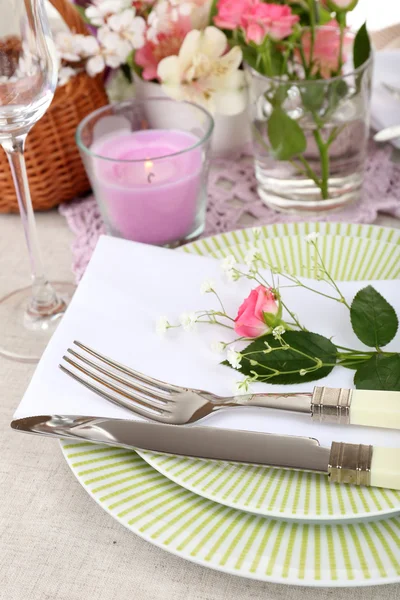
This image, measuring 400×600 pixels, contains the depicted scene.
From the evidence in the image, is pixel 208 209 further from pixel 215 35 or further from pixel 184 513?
pixel 184 513

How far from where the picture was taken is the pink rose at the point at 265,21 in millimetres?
713

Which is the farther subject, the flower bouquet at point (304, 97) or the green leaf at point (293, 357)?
the flower bouquet at point (304, 97)

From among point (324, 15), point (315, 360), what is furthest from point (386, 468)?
point (324, 15)

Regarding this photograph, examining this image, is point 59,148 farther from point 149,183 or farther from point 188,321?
point 188,321

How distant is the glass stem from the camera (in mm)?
643

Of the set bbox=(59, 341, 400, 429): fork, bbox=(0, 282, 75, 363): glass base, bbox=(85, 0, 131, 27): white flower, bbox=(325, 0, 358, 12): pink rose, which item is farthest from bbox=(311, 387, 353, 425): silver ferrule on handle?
bbox=(85, 0, 131, 27): white flower

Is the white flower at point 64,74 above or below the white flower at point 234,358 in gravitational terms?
above

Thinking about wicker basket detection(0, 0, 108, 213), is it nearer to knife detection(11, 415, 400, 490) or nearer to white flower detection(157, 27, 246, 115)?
white flower detection(157, 27, 246, 115)

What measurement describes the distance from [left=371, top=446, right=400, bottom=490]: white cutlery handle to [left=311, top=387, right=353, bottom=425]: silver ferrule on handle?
0.04 m

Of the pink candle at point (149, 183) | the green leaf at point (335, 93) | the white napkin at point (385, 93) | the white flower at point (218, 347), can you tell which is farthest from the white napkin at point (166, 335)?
the white napkin at point (385, 93)

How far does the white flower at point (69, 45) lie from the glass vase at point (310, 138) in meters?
0.18

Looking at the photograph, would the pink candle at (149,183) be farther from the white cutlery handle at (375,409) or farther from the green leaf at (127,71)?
the white cutlery handle at (375,409)

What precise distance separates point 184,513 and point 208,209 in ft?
1.51

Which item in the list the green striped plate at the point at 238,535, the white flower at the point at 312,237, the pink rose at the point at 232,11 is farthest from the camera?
the pink rose at the point at 232,11
